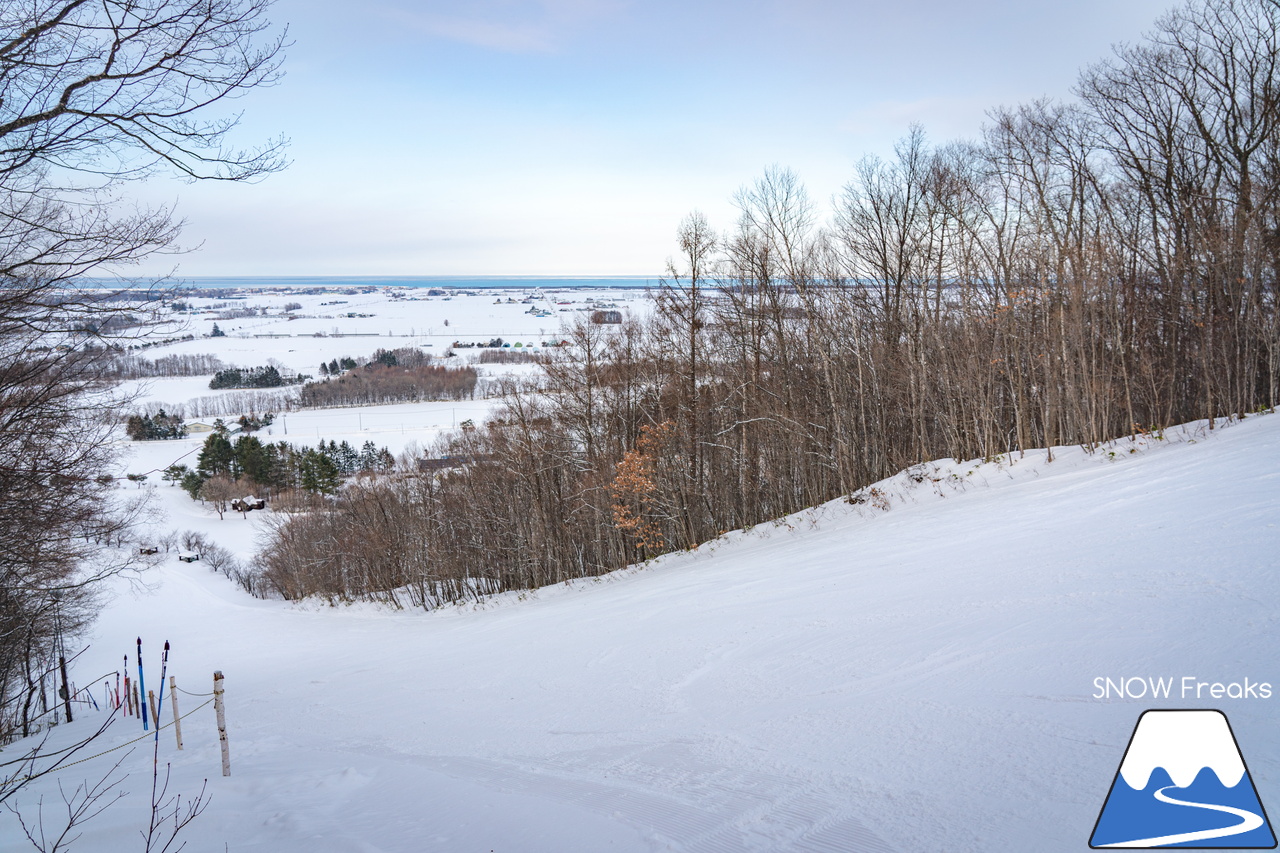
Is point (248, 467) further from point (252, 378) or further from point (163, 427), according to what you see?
point (252, 378)

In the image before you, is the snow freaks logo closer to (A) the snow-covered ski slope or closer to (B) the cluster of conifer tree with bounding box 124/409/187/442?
(A) the snow-covered ski slope

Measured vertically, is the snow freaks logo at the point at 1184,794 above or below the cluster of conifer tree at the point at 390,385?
below

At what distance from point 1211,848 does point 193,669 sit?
23827mm

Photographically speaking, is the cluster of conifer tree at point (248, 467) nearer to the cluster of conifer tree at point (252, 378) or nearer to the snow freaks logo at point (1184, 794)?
the cluster of conifer tree at point (252, 378)

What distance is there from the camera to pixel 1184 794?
3193 mm

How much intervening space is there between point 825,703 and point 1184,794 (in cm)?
264

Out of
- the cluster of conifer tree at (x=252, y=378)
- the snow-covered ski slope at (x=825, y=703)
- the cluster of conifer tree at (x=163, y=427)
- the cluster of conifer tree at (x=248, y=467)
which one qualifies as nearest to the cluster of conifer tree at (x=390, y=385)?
the cluster of conifer tree at (x=252, y=378)

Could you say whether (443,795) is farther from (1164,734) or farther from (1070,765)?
(1164,734)

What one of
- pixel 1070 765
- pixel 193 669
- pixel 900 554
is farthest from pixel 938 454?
pixel 193 669

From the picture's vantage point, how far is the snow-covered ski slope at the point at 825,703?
3977 mm

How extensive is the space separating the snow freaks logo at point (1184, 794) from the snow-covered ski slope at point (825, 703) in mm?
121

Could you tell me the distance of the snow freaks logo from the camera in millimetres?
2988

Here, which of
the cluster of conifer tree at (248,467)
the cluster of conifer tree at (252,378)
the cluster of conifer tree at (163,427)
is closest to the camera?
the cluster of conifer tree at (163,427)

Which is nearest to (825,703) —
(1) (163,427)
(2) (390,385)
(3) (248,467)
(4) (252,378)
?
(3) (248,467)
